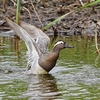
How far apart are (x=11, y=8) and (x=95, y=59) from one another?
674 cm

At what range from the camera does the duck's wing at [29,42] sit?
11.0m

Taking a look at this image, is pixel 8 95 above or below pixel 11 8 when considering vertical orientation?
below

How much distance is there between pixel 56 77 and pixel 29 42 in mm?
1086

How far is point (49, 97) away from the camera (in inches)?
350

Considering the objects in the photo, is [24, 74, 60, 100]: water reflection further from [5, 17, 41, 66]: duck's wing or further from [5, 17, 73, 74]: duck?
[5, 17, 41, 66]: duck's wing

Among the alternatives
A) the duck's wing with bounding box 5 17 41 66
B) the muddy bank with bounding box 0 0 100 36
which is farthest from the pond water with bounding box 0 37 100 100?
the muddy bank with bounding box 0 0 100 36

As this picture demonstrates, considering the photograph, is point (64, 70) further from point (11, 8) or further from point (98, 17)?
point (11, 8)

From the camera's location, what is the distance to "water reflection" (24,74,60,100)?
8.98 meters

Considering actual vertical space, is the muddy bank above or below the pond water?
above

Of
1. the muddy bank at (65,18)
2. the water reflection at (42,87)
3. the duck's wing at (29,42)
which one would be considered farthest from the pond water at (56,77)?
the muddy bank at (65,18)

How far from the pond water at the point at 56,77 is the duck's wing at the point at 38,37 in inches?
20.2

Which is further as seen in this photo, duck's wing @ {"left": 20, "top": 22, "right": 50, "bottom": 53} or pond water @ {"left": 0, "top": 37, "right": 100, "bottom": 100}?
duck's wing @ {"left": 20, "top": 22, "right": 50, "bottom": 53}

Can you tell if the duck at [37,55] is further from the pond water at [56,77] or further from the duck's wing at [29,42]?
the pond water at [56,77]

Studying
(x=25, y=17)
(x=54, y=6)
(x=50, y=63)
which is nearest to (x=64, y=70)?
(x=50, y=63)
